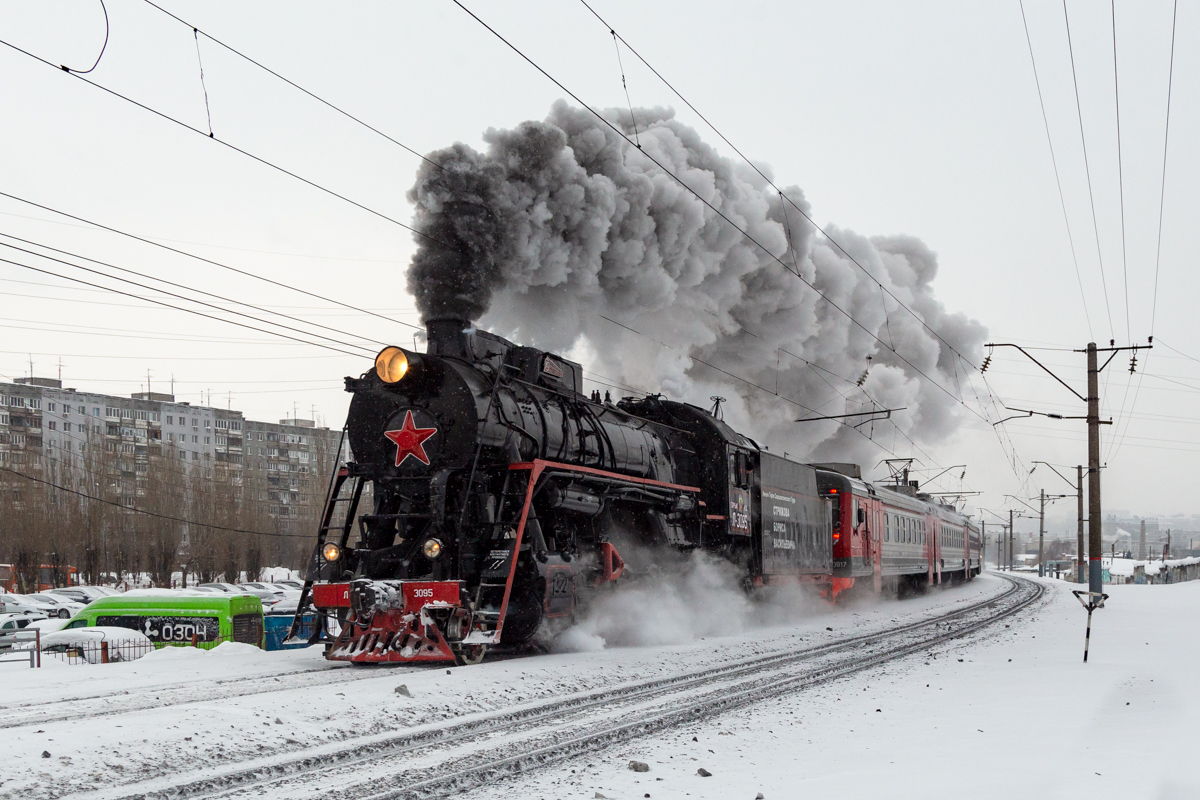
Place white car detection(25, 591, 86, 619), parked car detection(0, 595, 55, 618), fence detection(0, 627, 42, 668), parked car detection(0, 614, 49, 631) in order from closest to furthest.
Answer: fence detection(0, 627, 42, 668) < parked car detection(0, 614, 49, 631) < parked car detection(0, 595, 55, 618) < white car detection(25, 591, 86, 619)

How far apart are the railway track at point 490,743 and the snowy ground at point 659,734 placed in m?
0.08

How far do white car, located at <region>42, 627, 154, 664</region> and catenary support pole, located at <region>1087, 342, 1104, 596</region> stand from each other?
18415mm

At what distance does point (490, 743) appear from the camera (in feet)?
20.2

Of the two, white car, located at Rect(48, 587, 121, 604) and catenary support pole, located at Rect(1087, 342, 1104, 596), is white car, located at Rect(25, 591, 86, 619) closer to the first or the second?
white car, located at Rect(48, 587, 121, 604)

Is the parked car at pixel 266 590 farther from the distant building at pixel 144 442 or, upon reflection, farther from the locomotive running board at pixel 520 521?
the locomotive running board at pixel 520 521

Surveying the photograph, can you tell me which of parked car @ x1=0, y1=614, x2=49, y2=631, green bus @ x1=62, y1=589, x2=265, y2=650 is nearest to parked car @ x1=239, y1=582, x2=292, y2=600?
parked car @ x1=0, y1=614, x2=49, y2=631

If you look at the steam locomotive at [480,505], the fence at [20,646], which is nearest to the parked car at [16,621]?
the fence at [20,646]

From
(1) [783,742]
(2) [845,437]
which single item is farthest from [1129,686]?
(2) [845,437]

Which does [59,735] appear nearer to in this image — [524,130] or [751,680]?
[751,680]

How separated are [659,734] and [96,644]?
1426 centimetres

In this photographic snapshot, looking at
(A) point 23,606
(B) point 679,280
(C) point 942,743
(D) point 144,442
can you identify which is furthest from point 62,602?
(D) point 144,442

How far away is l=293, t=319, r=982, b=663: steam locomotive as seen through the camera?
9.45 m

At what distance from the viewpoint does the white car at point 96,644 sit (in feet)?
56.0

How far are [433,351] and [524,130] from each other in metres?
7.64
